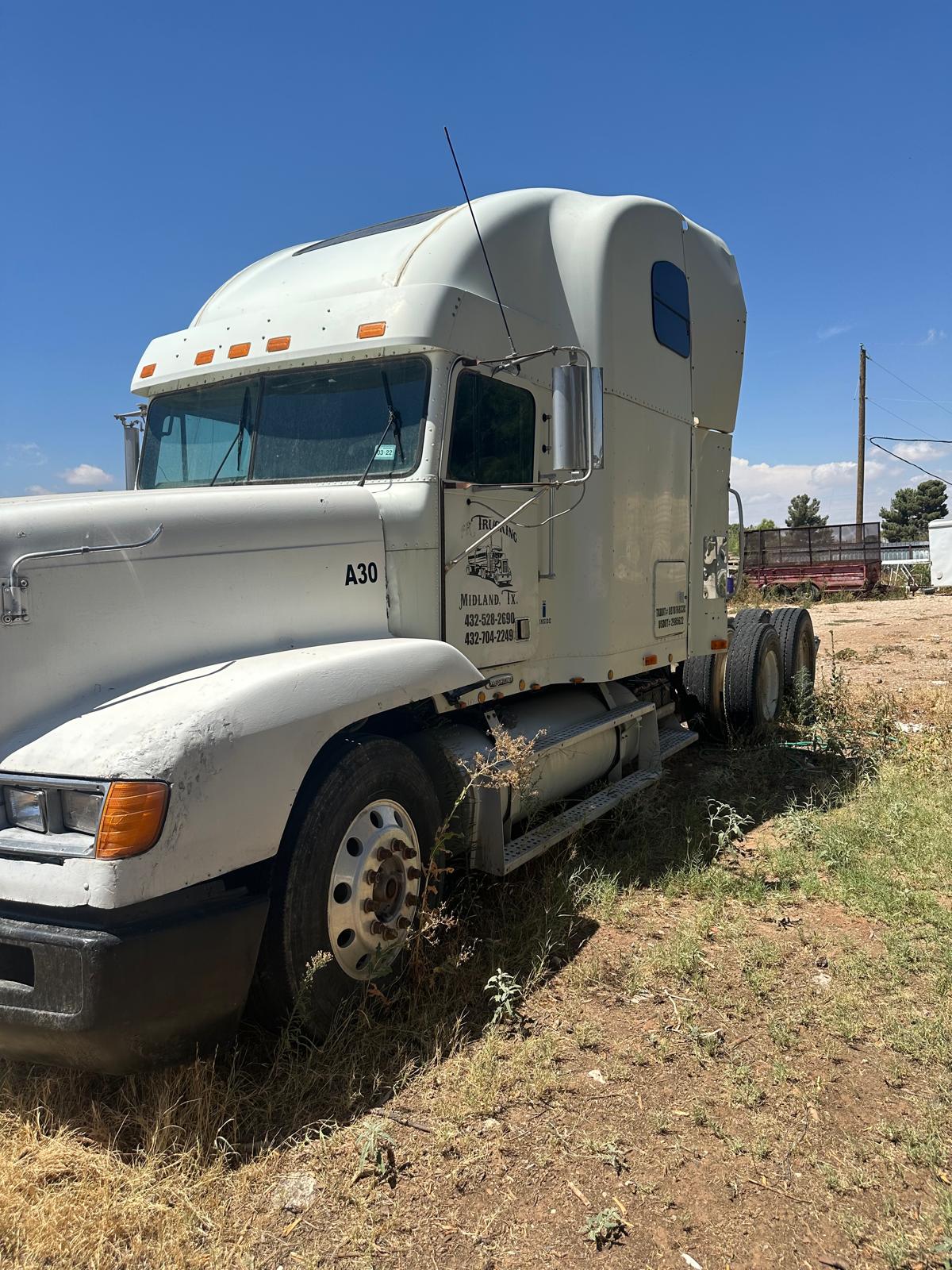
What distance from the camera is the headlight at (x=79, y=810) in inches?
102

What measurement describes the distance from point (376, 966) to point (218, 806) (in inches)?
41.5

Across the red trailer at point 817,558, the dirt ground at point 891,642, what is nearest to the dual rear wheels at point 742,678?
the dirt ground at point 891,642

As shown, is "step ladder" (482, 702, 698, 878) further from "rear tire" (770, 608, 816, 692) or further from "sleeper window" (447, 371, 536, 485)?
"rear tire" (770, 608, 816, 692)

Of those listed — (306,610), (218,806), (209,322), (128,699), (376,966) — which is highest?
(209,322)

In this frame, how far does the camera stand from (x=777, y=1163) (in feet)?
8.91

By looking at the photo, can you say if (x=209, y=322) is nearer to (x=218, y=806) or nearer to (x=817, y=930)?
(x=218, y=806)

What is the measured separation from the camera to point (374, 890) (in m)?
3.42

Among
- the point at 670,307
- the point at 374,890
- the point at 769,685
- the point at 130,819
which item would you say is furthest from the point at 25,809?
the point at 769,685

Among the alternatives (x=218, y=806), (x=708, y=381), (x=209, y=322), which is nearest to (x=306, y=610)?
(x=218, y=806)

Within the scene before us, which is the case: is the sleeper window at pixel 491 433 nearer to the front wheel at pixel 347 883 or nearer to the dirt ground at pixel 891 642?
the front wheel at pixel 347 883

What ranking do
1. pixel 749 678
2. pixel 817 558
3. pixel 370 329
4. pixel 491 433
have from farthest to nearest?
1. pixel 817 558
2. pixel 749 678
3. pixel 491 433
4. pixel 370 329

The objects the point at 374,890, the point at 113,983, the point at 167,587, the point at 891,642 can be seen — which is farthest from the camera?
the point at 891,642

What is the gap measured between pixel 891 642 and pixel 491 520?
1237 cm

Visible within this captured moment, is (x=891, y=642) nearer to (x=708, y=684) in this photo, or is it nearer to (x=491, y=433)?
(x=708, y=684)
